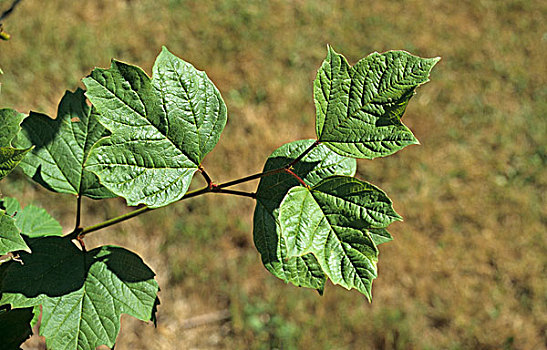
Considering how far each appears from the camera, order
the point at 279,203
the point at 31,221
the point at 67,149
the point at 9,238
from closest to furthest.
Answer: the point at 9,238
the point at 279,203
the point at 67,149
the point at 31,221

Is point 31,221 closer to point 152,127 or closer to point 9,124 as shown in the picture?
point 9,124

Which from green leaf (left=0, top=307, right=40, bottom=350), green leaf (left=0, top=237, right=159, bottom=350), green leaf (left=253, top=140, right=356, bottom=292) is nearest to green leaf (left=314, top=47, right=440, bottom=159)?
green leaf (left=253, top=140, right=356, bottom=292)

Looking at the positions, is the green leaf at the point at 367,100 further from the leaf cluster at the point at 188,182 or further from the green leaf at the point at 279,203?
the green leaf at the point at 279,203

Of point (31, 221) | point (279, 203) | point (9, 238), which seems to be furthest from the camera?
point (31, 221)

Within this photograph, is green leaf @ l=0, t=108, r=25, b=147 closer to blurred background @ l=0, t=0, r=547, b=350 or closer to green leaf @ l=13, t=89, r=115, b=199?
green leaf @ l=13, t=89, r=115, b=199

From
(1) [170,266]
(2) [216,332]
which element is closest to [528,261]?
(2) [216,332]

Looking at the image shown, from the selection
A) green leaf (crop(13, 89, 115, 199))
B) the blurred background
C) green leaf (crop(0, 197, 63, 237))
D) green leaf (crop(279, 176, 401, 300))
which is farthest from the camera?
the blurred background

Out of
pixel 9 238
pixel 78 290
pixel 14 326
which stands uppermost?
pixel 9 238

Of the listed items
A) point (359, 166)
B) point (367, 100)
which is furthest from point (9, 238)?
point (359, 166)
